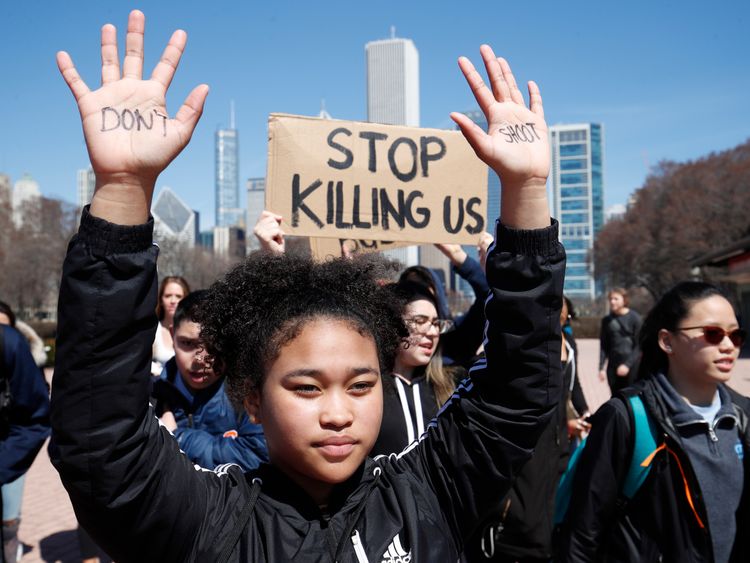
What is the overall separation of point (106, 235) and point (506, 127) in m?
0.96

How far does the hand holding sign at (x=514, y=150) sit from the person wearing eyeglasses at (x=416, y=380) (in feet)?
5.28

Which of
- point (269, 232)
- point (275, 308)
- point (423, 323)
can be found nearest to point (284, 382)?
point (275, 308)

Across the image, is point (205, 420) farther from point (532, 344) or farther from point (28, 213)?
point (28, 213)

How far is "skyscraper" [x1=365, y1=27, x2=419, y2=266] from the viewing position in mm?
172750

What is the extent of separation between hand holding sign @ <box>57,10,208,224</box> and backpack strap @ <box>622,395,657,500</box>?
2.09 metres

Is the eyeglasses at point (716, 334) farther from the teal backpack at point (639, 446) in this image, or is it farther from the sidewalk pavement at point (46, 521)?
the sidewalk pavement at point (46, 521)

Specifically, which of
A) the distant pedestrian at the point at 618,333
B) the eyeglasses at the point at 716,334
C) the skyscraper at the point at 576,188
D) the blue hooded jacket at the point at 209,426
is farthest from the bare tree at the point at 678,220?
the skyscraper at the point at 576,188

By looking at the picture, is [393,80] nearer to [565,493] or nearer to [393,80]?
[393,80]

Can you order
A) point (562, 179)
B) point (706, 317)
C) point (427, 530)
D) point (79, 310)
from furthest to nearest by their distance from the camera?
1. point (562, 179)
2. point (706, 317)
3. point (427, 530)
4. point (79, 310)

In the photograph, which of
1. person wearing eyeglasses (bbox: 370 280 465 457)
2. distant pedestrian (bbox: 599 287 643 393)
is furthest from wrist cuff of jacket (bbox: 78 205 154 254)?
distant pedestrian (bbox: 599 287 643 393)

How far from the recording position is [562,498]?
3.09m

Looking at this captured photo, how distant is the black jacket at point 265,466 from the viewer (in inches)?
56.1

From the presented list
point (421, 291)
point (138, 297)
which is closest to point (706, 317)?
point (421, 291)

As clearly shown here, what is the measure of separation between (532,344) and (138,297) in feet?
2.97
